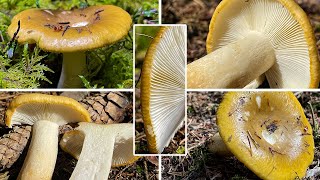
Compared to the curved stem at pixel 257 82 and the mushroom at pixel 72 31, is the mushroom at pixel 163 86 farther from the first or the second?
the curved stem at pixel 257 82

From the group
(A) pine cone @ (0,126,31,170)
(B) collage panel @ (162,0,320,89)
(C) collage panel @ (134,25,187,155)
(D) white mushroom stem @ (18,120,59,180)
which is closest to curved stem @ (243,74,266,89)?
(B) collage panel @ (162,0,320,89)

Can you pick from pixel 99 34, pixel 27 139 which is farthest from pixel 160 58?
pixel 27 139

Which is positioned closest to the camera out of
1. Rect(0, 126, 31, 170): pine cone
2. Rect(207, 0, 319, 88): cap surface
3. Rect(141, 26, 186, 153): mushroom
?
Rect(141, 26, 186, 153): mushroom

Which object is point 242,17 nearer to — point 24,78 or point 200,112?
point 200,112

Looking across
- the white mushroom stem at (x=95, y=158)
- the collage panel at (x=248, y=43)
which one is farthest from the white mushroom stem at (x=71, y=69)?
the collage panel at (x=248, y=43)

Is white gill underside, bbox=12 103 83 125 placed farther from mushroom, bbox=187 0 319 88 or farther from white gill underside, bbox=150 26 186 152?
mushroom, bbox=187 0 319 88

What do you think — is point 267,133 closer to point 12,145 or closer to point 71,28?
point 71,28

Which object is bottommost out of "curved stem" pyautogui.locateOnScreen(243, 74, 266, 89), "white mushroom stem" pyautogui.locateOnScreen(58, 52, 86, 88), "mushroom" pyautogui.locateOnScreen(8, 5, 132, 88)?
"curved stem" pyautogui.locateOnScreen(243, 74, 266, 89)
